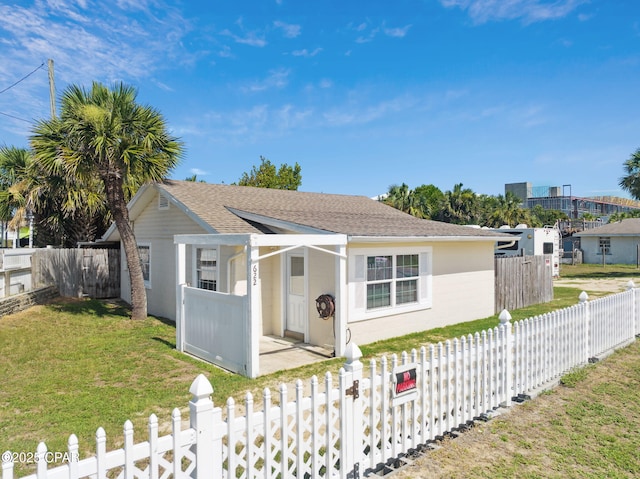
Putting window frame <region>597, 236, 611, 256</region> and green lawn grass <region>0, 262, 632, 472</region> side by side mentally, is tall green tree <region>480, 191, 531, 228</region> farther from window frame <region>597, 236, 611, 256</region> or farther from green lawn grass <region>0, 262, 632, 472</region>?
green lawn grass <region>0, 262, 632, 472</region>

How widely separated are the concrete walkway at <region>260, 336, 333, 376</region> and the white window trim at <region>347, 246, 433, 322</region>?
1.12 meters

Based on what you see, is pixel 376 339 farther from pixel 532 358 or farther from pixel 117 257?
pixel 117 257

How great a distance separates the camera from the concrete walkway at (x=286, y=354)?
808 centimetres

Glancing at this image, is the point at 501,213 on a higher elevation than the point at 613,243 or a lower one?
higher

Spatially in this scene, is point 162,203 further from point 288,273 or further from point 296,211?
point 288,273

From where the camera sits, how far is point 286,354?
29.1ft

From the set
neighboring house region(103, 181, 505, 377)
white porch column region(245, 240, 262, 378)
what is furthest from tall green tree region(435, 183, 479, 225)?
white porch column region(245, 240, 262, 378)

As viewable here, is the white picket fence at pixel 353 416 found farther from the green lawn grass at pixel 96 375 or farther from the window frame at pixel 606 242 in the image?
the window frame at pixel 606 242

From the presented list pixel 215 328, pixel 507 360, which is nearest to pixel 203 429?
pixel 507 360

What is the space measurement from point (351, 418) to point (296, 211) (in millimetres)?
9145

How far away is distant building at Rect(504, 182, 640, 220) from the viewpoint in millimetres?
81938

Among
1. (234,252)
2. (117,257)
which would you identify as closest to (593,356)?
(234,252)

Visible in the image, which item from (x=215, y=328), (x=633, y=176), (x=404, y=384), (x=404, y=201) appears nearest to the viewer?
(x=404, y=384)

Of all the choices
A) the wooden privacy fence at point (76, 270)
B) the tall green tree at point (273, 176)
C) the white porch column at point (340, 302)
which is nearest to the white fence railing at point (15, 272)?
the wooden privacy fence at point (76, 270)
